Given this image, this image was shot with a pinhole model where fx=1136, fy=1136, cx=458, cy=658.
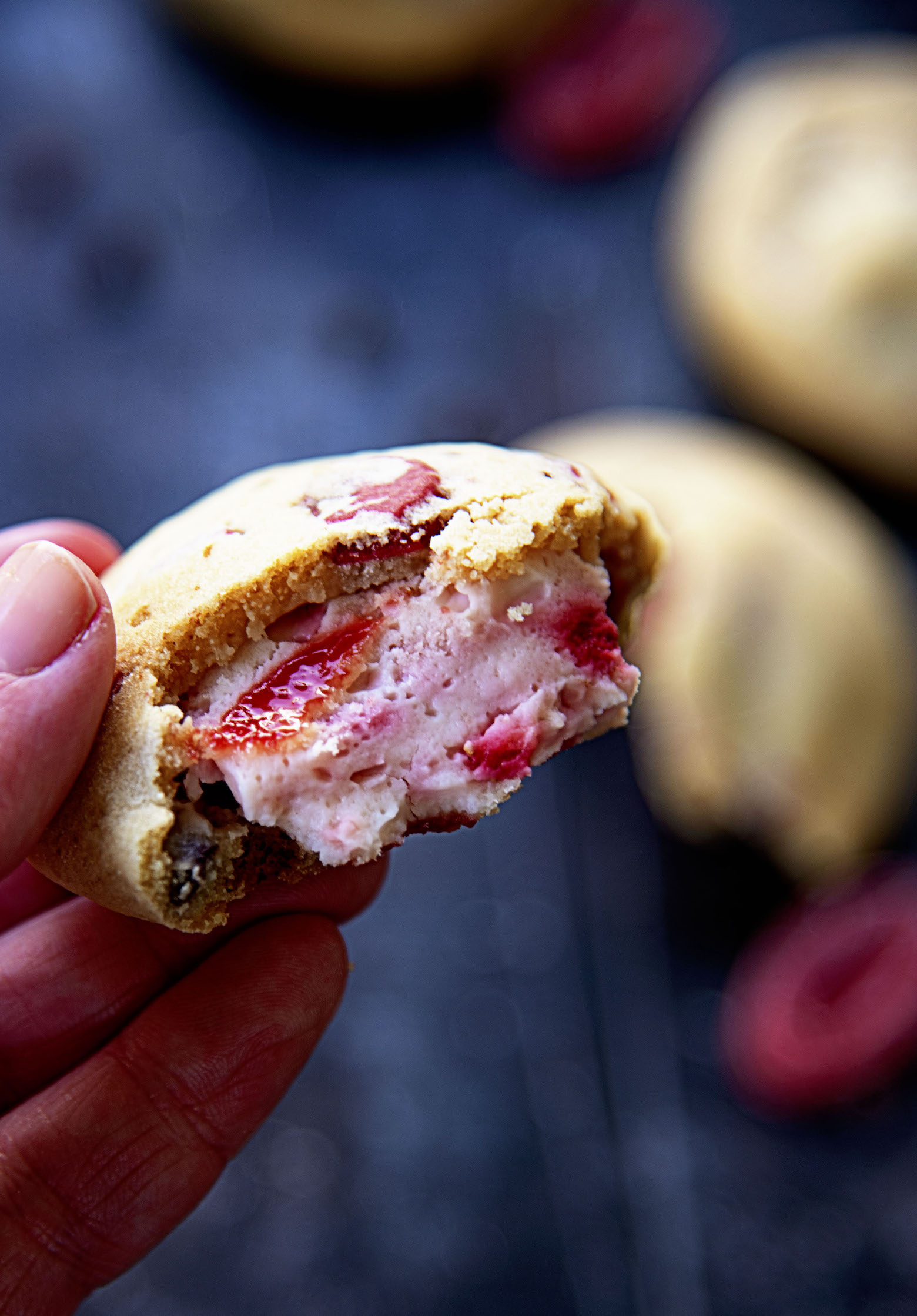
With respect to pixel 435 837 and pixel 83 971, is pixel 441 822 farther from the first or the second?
pixel 435 837

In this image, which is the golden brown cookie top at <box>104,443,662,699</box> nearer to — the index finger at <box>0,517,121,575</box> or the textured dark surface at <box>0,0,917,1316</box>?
the index finger at <box>0,517,121,575</box>

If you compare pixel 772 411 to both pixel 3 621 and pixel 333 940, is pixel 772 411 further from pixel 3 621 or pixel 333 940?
pixel 3 621

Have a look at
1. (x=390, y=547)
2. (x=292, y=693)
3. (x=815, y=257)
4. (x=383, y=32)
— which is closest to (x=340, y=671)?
(x=292, y=693)

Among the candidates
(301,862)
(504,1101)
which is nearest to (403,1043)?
(504,1101)

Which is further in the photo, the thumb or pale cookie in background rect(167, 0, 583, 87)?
pale cookie in background rect(167, 0, 583, 87)

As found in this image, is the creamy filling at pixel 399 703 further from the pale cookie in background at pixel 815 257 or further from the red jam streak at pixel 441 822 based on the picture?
the pale cookie in background at pixel 815 257

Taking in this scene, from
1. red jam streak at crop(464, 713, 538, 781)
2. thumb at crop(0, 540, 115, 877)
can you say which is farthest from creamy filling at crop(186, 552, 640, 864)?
thumb at crop(0, 540, 115, 877)

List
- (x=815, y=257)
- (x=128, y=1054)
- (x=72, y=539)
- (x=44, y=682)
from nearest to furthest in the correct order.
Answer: (x=44, y=682) → (x=128, y=1054) → (x=72, y=539) → (x=815, y=257)
